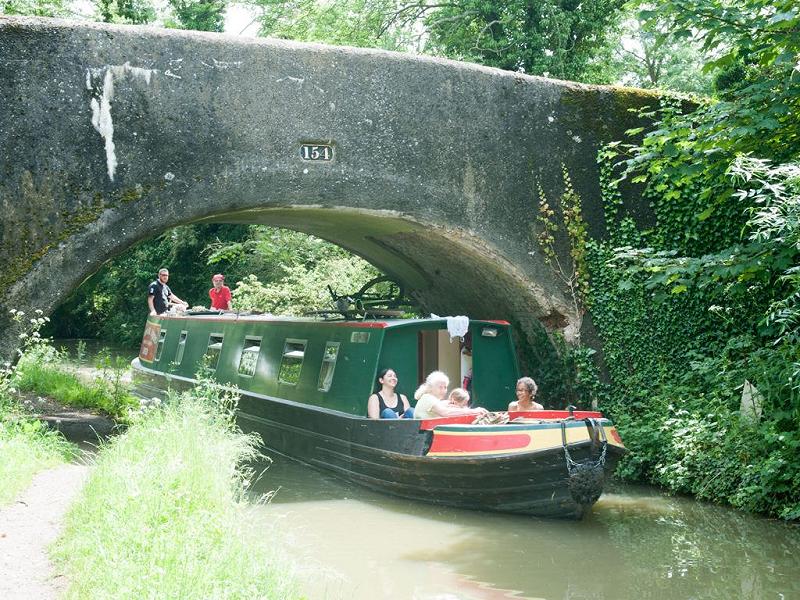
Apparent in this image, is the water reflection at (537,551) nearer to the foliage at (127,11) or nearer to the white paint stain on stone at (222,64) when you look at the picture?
the white paint stain on stone at (222,64)

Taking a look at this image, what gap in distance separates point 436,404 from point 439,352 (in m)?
1.41

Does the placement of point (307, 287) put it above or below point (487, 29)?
below

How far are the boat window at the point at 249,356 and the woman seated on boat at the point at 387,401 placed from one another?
2.61 metres

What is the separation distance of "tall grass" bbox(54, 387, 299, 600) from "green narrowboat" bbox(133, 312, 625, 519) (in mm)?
1997

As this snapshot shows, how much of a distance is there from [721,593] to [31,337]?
572 centimetres

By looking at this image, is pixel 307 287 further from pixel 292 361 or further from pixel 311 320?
pixel 311 320

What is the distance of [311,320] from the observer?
9906mm

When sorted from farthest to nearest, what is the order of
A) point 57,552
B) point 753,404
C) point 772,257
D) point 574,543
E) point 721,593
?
point 753,404, point 772,257, point 574,543, point 721,593, point 57,552

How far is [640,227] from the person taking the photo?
9953 millimetres

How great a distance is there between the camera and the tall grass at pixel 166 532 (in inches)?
155

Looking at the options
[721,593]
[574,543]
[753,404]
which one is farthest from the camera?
[753,404]

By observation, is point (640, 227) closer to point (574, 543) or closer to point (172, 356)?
point (574, 543)

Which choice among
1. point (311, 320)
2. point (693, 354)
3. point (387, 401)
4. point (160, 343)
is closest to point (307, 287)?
point (160, 343)

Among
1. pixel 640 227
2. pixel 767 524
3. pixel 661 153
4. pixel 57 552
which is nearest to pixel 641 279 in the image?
pixel 640 227
